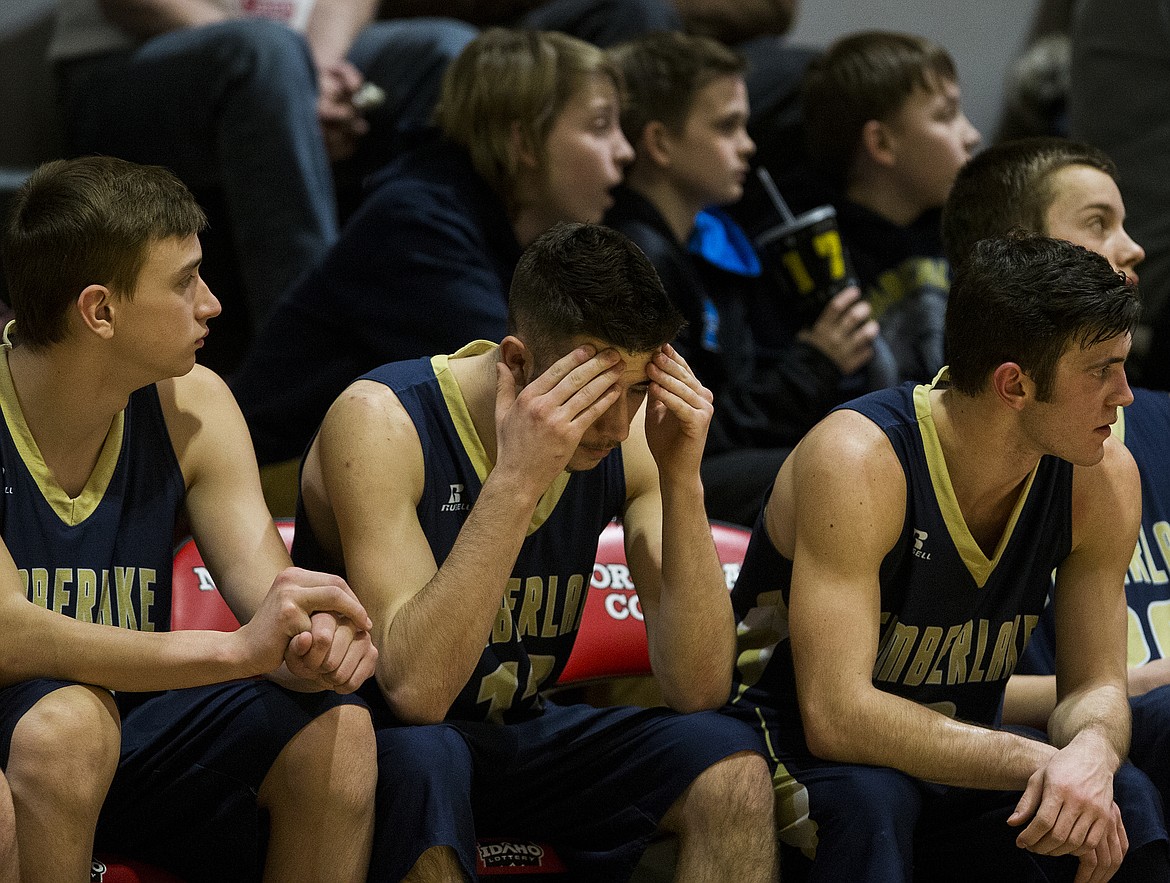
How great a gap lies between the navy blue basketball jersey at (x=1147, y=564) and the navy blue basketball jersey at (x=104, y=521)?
5.01ft

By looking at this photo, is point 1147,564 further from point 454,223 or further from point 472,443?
point 454,223

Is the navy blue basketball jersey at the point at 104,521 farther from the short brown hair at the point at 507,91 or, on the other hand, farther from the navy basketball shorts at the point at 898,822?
the short brown hair at the point at 507,91

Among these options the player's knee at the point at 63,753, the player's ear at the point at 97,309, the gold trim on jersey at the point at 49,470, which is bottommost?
the player's knee at the point at 63,753

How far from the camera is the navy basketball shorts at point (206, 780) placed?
2119 millimetres

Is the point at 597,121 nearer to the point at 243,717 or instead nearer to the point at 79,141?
the point at 79,141

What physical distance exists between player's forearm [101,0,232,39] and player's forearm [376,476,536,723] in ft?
7.16

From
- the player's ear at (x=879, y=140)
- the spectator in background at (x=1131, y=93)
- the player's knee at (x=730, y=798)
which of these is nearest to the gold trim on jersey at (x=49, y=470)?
the player's knee at (x=730, y=798)

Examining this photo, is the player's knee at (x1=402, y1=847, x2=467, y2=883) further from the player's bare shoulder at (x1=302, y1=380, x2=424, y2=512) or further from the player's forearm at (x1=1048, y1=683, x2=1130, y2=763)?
the player's forearm at (x1=1048, y1=683, x2=1130, y2=763)

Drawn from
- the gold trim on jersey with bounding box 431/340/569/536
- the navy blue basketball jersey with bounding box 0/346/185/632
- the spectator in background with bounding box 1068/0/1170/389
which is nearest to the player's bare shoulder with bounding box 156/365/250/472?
the navy blue basketball jersey with bounding box 0/346/185/632

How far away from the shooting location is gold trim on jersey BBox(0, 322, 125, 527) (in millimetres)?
2248

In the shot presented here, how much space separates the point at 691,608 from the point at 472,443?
0.41m

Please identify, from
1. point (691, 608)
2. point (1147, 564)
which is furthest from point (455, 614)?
point (1147, 564)

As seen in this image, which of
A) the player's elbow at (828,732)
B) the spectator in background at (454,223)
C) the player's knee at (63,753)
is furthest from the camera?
the spectator in background at (454,223)

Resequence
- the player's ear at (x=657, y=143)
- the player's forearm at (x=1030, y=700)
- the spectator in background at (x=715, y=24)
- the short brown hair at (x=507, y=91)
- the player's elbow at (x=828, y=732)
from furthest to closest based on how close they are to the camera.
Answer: the spectator in background at (x=715, y=24) < the player's ear at (x=657, y=143) < the short brown hair at (x=507, y=91) < the player's forearm at (x=1030, y=700) < the player's elbow at (x=828, y=732)
